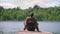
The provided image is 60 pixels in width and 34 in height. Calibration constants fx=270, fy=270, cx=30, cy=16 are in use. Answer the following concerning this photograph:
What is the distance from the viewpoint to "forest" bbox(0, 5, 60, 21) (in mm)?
4414

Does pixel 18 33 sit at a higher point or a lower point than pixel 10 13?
lower

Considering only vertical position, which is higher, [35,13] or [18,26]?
[35,13]

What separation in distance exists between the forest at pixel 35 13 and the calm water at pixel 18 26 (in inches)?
2.6

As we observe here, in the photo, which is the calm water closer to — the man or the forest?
the forest

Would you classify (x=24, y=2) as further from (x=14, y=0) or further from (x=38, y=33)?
(x=38, y=33)

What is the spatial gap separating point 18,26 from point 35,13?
1.18 feet

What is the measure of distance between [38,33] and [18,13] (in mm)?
565

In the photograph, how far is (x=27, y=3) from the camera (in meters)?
4.45

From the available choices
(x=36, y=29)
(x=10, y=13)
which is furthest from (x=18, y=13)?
(x=36, y=29)

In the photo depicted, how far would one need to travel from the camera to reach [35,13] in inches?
173

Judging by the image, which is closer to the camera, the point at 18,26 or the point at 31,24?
the point at 31,24

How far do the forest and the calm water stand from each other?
67mm

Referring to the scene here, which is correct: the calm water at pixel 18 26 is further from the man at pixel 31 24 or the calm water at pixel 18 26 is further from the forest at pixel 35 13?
the man at pixel 31 24

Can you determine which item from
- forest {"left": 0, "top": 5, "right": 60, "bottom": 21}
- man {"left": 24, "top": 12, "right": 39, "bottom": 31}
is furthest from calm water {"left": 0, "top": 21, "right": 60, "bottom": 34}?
man {"left": 24, "top": 12, "right": 39, "bottom": 31}
